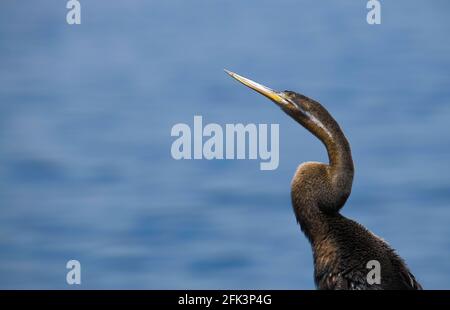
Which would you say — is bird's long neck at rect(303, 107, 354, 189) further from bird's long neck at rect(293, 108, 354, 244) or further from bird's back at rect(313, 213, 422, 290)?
bird's back at rect(313, 213, 422, 290)

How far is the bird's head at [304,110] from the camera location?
991 cm

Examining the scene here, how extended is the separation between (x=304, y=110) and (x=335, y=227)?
2.91 ft

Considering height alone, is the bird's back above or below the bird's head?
below

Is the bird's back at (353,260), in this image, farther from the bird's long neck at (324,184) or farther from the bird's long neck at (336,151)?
the bird's long neck at (336,151)

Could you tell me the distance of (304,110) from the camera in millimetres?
10086

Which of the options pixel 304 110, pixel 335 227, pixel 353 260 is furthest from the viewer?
pixel 304 110

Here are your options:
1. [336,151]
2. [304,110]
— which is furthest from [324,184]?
[304,110]

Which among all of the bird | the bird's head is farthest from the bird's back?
the bird's head

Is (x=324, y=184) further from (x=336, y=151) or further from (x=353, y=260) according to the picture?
(x=353, y=260)

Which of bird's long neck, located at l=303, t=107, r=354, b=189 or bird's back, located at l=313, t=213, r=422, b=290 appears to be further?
bird's long neck, located at l=303, t=107, r=354, b=189

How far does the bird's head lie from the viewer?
9906 mm
